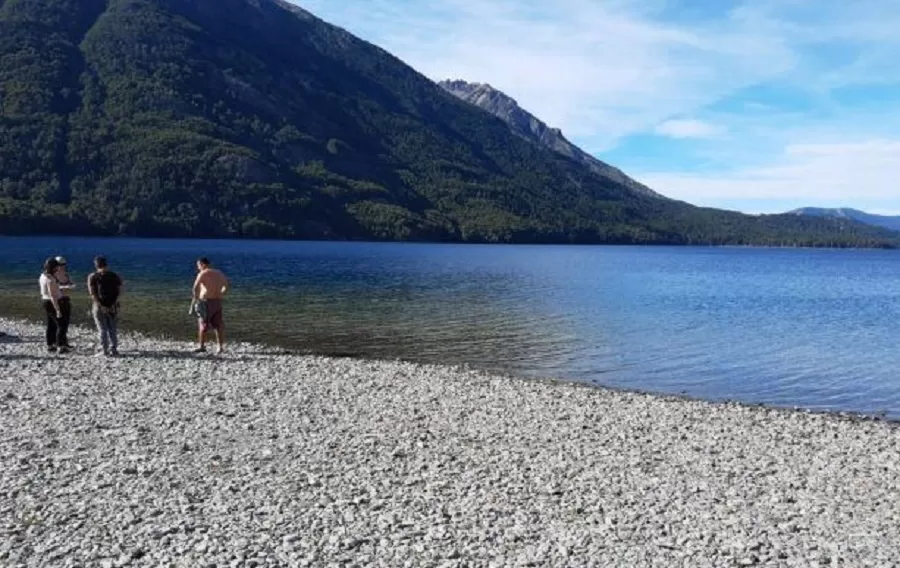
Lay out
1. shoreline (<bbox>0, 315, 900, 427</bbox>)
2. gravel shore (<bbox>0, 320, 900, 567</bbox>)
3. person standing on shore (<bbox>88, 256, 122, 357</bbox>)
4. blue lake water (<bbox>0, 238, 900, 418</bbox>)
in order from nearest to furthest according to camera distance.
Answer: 1. gravel shore (<bbox>0, 320, 900, 567</bbox>)
2. shoreline (<bbox>0, 315, 900, 427</bbox>)
3. person standing on shore (<bbox>88, 256, 122, 357</bbox>)
4. blue lake water (<bbox>0, 238, 900, 418</bbox>)

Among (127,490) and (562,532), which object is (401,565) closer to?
(562,532)

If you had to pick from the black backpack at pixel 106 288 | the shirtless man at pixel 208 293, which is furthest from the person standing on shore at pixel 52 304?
the shirtless man at pixel 208 293

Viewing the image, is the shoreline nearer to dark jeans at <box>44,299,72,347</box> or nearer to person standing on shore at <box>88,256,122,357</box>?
person standing on shore at <box>88,256,122,357</box>

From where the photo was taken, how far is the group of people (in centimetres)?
2273

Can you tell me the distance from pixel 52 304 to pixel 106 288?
2274 mm

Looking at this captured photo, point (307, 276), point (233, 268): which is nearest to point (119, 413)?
point (307, 276)

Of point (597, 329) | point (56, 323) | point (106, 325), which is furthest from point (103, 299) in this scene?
point (597, 329)

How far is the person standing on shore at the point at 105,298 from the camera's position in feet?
74.1

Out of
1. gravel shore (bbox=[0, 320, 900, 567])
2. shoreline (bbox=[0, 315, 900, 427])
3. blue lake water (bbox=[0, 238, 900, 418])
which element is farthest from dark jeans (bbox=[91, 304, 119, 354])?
blue lake water (bbox=[0, 238, 900, 418])

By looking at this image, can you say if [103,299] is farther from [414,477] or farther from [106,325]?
[414,477]

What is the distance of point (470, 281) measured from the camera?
75.8 m

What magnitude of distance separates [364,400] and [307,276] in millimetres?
57825

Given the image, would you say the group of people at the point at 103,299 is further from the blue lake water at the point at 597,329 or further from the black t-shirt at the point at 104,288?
the blue lake water at the point at 597,329

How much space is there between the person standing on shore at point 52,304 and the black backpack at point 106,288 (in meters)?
1.62
